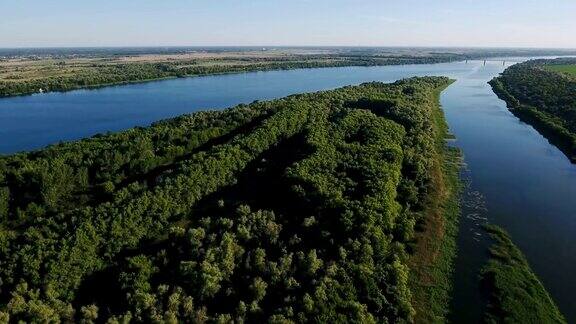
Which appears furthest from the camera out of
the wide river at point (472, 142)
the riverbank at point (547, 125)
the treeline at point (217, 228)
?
the riverbank at point (547, 125)

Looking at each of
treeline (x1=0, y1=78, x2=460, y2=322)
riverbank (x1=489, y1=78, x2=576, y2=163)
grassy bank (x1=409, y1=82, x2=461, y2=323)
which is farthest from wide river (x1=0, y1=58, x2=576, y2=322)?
treeline (x1=0, y1=78, x2=460, y2=322)

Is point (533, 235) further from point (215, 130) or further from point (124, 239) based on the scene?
point (215, 130)

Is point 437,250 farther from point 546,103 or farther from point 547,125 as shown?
point 546,103

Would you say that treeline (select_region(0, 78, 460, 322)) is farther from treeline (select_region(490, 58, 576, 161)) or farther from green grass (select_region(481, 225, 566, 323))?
treeline (select_region(490, 58, 576, 161))

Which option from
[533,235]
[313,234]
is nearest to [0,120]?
[313,234]

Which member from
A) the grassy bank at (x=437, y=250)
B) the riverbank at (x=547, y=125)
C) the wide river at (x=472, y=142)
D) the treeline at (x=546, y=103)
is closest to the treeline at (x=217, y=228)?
the grassy bank at (x=437, y=250)

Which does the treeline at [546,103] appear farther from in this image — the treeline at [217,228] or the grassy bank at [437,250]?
the treeline at [217,228]

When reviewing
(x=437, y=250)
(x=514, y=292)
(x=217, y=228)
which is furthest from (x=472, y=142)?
(x=217, y=228)
